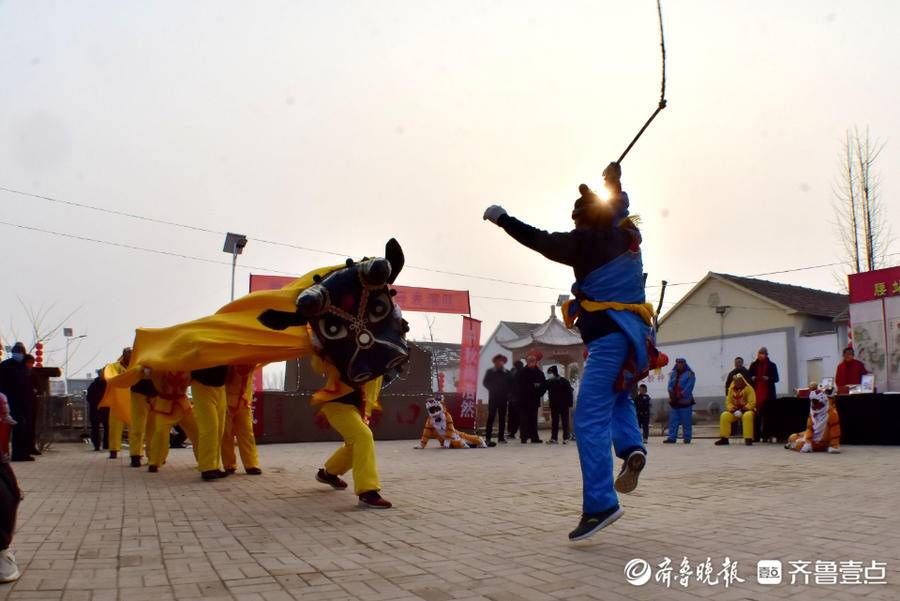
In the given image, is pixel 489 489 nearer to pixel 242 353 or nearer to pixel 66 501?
pixel 242 353

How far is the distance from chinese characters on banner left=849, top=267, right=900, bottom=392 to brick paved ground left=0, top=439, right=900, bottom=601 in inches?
328

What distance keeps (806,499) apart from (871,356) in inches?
444

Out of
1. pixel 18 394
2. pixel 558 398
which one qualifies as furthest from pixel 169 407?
pixel 558 398

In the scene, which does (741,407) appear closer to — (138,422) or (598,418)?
(138,422)

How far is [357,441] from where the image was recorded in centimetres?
577

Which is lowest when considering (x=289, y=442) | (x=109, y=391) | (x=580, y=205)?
(x=289, y=442)

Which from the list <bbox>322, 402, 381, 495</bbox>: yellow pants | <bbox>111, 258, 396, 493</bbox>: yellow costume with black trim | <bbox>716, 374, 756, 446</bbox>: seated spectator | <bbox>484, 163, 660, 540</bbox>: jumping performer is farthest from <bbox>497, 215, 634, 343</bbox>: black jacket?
<bbox>716, 374, 756, 446</bbox>: seated spectator

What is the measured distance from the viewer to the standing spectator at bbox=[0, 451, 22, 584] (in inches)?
132

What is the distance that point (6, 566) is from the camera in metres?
3.39

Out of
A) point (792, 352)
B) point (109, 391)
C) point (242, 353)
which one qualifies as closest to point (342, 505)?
point (242, 353)

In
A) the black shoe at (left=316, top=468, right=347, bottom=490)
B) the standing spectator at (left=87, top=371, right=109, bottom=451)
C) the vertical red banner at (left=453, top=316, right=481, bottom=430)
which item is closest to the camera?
the black shoe at (left=316, top=468, right=347, bottom=490)

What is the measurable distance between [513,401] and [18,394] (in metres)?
9.13

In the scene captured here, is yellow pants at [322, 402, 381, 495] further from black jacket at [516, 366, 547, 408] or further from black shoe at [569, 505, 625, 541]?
black jacket at [516, 366, 547, 408]

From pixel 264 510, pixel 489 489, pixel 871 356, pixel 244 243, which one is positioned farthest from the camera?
pixel 244 243
